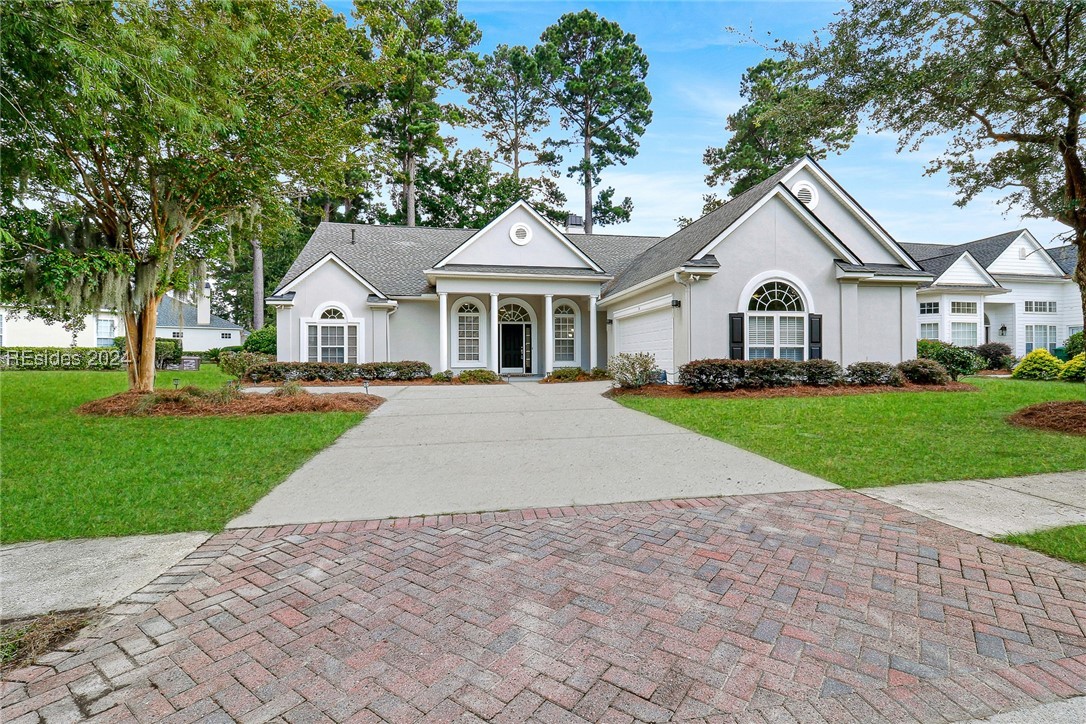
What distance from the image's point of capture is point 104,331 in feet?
103

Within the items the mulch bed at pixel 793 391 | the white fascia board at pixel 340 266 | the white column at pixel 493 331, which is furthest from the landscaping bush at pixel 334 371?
the mulch bed at pixel 793 391

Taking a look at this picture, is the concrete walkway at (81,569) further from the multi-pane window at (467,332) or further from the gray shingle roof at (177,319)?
the gray shingle roof at (177,319)

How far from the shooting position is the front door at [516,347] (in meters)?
20.0

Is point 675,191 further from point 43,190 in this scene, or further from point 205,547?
point 205,547

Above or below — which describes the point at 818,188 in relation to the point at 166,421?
above

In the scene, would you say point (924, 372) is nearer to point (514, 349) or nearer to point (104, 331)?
point (514, 349)

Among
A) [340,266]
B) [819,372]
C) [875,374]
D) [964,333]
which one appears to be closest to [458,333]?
[340,266]

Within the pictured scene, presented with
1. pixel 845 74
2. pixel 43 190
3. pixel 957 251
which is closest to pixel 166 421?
pixel 43 190

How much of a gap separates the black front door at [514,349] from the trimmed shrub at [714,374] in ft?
28.8

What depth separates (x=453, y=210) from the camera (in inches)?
1304

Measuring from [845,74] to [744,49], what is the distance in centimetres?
186

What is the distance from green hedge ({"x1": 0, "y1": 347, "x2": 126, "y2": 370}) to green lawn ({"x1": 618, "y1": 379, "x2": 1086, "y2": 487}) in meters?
25.5

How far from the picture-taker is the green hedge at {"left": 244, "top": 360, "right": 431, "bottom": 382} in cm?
1656

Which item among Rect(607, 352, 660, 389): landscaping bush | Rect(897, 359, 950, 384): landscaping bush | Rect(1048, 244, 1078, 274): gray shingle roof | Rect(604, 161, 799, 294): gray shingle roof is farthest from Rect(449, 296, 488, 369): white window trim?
Rect(1048, 244, 1078, 274): gray shingle roof
